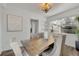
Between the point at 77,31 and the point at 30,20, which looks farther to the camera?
the point at 30,20

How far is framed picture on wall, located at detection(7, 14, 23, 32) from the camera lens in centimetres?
163

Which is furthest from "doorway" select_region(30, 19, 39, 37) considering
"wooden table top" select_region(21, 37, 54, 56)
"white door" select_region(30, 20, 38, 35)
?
"wooden table top" select_region(21, 37, 54, 56)

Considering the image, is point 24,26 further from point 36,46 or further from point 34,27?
point 36,46

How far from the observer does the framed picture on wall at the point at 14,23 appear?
163 centimetres

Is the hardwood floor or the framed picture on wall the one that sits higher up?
the framed picture on wall

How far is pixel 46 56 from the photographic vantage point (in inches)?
65.0

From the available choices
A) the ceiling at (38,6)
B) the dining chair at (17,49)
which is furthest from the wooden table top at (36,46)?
the ceiling at (38,6)

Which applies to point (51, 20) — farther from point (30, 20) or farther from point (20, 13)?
point (20, 13)

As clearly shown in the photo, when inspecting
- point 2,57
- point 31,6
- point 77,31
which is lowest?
point 2,57

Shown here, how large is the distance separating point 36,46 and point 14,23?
0.50m

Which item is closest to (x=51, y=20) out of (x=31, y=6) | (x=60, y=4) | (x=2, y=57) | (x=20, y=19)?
(x=60, y=4)

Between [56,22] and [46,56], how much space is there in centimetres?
57

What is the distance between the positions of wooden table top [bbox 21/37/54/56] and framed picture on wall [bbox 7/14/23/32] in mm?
293

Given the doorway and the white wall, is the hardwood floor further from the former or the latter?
the doorway
